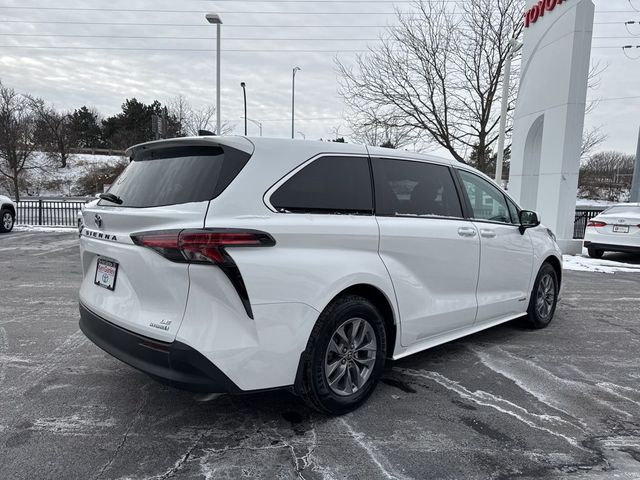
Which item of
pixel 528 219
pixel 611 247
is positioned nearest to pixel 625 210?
pixel 611 247

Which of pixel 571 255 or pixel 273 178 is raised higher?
pixel 273 178

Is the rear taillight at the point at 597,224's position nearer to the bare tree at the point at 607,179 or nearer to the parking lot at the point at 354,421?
the parking lot at the point at 354,421

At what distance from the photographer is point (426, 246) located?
3.58 m

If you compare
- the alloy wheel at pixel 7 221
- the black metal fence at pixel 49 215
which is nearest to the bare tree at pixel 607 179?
the black metal fence at pixel 49 215

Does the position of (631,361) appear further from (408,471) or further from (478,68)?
(478,68)

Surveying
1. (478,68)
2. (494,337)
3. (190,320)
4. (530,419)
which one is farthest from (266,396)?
(478,68)

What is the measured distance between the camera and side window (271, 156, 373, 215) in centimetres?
287

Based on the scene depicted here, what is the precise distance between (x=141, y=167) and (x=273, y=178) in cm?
108

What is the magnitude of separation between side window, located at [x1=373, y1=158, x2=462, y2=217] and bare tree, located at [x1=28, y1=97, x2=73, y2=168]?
4295 centimetres

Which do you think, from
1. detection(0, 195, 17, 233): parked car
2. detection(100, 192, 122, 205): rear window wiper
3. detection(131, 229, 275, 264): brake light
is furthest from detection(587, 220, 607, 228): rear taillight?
detection(0, 195, 17, 233): parked car

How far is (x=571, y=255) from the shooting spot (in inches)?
484

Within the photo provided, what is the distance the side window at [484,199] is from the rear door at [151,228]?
234 centimetres

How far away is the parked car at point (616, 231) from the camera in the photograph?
10.7m

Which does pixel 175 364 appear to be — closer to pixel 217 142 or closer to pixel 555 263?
pixel 217 142
